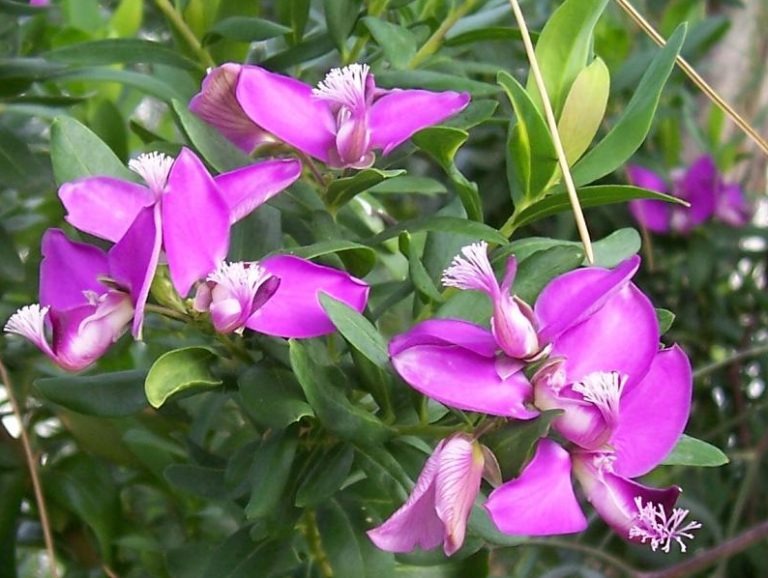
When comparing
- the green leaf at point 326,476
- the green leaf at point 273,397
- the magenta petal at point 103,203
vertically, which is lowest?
the green leaf at point 326,476

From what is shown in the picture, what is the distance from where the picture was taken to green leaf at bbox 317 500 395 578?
0.54 metres

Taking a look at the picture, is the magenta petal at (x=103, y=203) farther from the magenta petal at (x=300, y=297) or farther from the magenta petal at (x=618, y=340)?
the magenta petal at (x=618, y=340)

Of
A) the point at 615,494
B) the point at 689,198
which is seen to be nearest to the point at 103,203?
the point at 615,494

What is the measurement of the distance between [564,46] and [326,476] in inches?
9.4

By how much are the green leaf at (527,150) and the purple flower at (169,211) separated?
11 centimetres

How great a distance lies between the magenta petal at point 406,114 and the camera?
0.48 meters

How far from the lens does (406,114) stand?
1.58 ft

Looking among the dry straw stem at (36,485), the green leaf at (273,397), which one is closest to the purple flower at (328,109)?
the green leaf at (273,397)

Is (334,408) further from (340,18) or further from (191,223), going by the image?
(340,18)

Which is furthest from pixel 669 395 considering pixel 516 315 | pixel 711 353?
pixel 711 353

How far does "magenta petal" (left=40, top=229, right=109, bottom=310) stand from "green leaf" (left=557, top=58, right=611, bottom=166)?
0.23 metres

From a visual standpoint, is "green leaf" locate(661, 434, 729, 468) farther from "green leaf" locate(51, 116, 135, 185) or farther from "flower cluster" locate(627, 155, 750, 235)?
"flower cluster" locate(627, 155, 750, 235)

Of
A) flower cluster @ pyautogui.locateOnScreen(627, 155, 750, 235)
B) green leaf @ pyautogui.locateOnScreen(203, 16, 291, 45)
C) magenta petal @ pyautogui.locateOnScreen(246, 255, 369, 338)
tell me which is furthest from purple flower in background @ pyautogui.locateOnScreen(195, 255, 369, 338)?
flower cluster @ pyautogui.locateOnScreen(627, 155, 750, 235)

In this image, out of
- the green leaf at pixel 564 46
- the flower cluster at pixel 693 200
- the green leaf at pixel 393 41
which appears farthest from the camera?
the flower cluster at pixel 693 200
